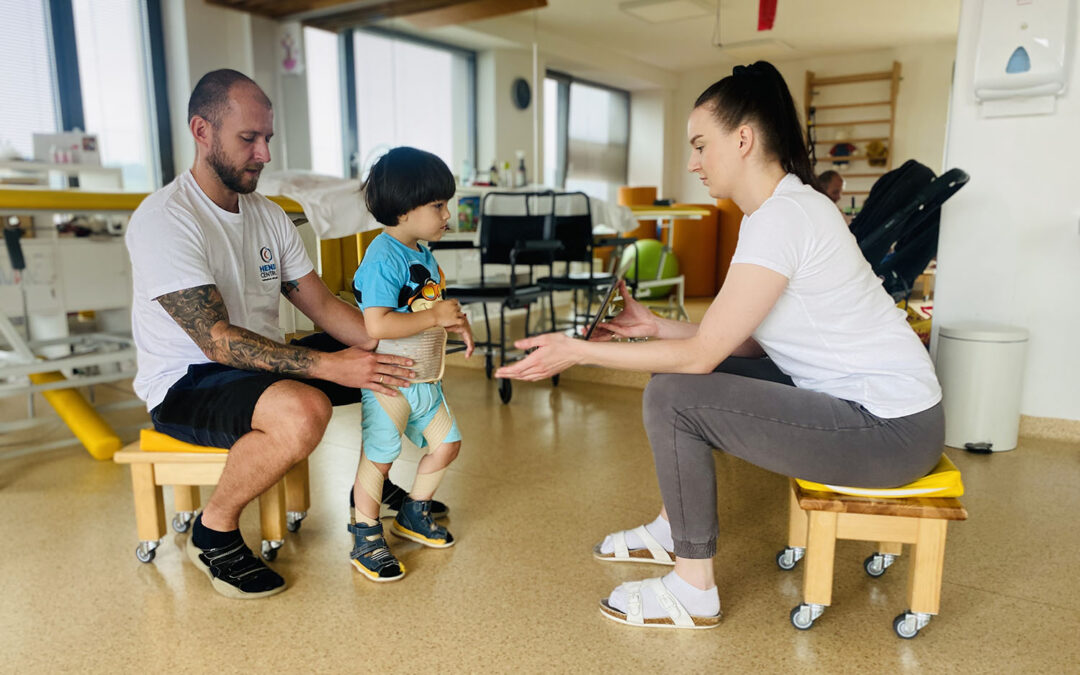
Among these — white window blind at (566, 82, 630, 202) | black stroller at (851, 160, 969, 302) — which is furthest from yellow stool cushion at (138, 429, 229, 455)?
white window blind at (566, 82, 630, 202)

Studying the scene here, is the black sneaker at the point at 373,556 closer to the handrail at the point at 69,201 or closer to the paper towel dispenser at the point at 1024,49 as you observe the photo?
the handrail at the point at 69,201

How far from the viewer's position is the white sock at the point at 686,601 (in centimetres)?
129

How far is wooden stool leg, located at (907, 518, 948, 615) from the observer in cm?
118

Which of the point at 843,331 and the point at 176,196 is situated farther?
the point at 176,196

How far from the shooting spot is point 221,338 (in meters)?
1.32

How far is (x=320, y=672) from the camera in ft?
3.83

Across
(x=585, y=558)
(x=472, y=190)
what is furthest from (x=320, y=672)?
(x=472, y=190)

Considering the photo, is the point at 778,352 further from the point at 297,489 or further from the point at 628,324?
the point at 297,489

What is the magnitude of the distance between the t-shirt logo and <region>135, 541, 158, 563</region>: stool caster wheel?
0.64 metres

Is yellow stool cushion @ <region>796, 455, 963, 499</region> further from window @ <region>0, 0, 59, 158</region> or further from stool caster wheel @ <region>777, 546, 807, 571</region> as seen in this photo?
window @ <region>0, 0, 59, 158</region>

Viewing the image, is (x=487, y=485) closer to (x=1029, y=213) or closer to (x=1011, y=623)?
(x=1011, y=623)

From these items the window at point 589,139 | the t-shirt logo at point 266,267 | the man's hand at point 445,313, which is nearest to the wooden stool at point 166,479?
the t-shirt logo at point 266,267

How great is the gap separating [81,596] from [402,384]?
2.58 ft

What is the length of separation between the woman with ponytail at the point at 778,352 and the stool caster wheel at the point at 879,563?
39 cm
